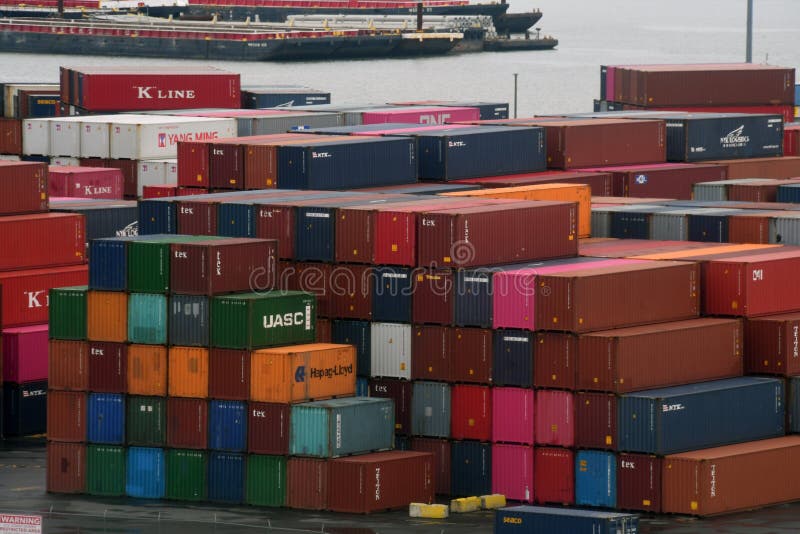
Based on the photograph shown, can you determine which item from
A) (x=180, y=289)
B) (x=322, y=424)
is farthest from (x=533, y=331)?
(x=180, y=289)

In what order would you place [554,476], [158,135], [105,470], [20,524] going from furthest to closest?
[158,135] < [105,470] < [554,476] < [20,524]

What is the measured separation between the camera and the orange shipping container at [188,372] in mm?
52875

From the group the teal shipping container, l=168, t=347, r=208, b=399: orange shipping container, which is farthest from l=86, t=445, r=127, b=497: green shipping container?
the teal shipping container

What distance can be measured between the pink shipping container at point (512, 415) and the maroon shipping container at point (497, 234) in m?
3.76

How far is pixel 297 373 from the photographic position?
51906 millimetres

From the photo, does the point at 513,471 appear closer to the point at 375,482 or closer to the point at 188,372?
the point at 375,482

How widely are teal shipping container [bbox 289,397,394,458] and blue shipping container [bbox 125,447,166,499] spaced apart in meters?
4.20

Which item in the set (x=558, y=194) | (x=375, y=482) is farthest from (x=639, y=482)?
(x=558, y=194)

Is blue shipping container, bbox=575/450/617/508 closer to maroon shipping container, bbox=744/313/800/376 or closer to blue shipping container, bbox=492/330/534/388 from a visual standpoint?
blue shipping container, bbox=492/330/534/388

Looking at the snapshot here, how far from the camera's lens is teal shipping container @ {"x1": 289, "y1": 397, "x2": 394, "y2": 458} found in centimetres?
5147

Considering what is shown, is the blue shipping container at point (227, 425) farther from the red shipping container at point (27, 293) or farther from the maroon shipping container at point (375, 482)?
the red shipping container at point (27, 293)

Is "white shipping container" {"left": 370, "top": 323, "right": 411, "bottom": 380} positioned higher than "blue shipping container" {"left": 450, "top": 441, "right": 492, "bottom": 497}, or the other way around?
"white shipping container" {"left": 370, "top": 323, "right": 411, "bottom": 380}

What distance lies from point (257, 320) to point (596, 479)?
385 inches

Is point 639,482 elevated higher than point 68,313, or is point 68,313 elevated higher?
point 68,313
